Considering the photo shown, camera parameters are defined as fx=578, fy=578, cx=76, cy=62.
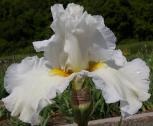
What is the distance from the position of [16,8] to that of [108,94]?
2406cm

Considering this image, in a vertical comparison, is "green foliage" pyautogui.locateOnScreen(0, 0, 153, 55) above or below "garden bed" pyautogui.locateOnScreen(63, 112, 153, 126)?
below

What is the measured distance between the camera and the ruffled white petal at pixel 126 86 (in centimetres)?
198

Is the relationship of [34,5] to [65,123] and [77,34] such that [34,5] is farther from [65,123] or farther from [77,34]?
[77,34]

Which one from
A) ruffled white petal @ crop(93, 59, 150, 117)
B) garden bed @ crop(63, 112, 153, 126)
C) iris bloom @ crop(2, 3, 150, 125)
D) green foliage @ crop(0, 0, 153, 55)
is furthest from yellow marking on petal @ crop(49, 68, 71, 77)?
green foliage @ crop(0, 0, 153, 55)

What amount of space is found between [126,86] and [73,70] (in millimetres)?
206

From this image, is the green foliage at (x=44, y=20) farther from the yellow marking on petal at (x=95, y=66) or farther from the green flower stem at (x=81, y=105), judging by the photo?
the green flower stem at (x=81, y=105)

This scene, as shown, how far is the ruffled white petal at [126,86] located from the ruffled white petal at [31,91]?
0.42 ft

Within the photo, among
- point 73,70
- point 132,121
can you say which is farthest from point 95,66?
point 132,121

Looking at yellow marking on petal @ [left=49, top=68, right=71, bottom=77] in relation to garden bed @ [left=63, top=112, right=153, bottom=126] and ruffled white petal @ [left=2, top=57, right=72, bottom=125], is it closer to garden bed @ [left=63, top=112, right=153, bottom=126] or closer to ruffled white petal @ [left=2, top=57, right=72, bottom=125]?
ruffled white petal @ [left=2, top=57, right=72, bottom=125]

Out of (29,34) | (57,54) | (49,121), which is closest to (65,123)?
(49,121)

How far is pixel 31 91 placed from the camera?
200 centimetres

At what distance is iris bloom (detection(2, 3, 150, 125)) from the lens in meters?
2.00

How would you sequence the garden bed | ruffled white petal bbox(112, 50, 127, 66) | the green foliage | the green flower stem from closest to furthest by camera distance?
the green flower stem, ruffled white petal bbox(112, 50, 127, 66), the garden bed, the green foliage

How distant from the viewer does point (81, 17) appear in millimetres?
2139
